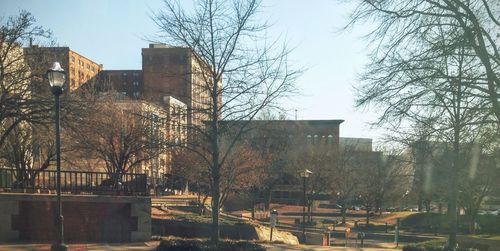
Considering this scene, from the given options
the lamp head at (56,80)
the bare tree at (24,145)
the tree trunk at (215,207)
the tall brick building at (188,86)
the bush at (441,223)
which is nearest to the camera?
the lamp head at (56,80)

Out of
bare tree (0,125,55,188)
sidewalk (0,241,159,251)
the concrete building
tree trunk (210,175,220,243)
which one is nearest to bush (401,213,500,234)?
the concrete building

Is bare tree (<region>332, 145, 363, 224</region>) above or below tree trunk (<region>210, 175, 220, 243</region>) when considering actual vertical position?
below

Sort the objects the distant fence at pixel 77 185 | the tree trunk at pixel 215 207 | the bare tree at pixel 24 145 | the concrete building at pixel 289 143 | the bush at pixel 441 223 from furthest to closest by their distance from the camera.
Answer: the bush at pixel 441 223, the bare tree at pixel 24 145, the distant fence at pixel 77 185, the concrete building at pixel 289 143, the tree trunk at pixel 215 207

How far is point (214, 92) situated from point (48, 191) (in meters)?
7.33

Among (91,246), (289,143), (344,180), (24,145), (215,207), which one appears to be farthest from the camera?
(344,180)

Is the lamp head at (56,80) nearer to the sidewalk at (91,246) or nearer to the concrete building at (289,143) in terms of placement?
the sidewalk at (91,246)

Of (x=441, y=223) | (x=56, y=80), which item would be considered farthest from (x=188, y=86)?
(x=441, y=223)

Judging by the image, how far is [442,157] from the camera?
71.2 feet

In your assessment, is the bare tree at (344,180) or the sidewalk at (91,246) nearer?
the sidewalk at (91,246)

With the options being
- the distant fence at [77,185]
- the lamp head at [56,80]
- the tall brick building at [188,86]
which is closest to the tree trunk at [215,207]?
the tall brick building at [188,86]

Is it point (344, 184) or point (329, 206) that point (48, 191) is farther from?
point (329, 206)

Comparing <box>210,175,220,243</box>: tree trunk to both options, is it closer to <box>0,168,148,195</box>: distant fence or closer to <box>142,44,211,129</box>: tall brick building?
<box>142,44,211,129</box>: tall brick building

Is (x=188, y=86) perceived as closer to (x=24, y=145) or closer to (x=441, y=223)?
(x=24, y=145)

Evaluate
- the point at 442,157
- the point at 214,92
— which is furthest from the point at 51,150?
the point at 442,157
